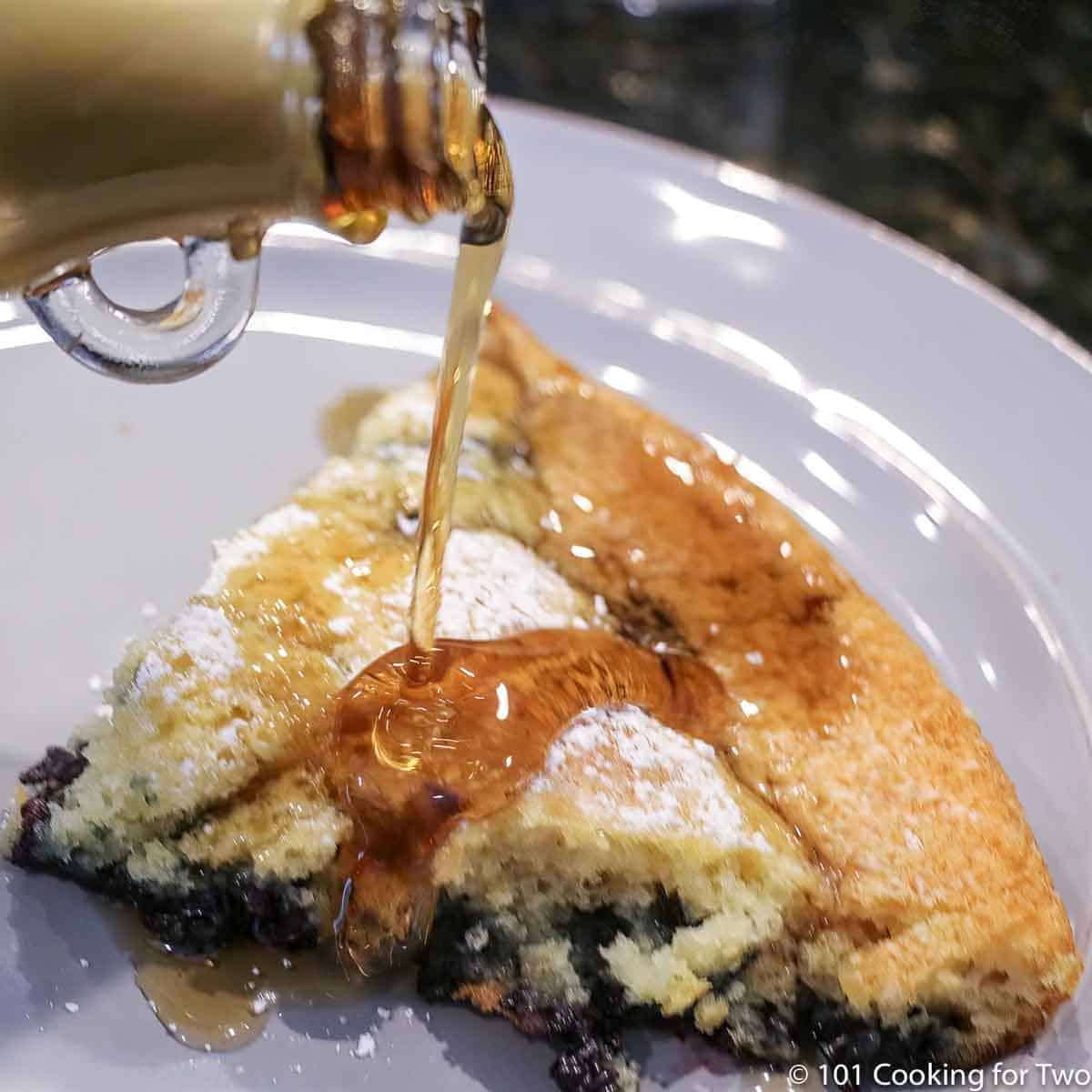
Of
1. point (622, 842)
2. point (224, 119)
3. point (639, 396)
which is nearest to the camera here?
point (224, 119)

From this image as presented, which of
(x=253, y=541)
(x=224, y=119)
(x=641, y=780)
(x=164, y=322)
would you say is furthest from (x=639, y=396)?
(x=224, y=119)

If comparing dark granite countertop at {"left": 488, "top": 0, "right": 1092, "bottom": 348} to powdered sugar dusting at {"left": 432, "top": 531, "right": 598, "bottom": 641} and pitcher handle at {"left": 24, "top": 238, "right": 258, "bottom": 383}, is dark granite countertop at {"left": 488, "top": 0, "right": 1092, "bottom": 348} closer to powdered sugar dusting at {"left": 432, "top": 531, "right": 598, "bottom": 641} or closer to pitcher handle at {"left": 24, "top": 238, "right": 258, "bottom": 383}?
powdered sugar dusting at {"left": 432, "top": 531, "right": 598, "bottom": 641}

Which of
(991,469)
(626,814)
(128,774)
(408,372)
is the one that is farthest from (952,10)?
(128,774)

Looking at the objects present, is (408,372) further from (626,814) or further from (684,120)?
(684,120)

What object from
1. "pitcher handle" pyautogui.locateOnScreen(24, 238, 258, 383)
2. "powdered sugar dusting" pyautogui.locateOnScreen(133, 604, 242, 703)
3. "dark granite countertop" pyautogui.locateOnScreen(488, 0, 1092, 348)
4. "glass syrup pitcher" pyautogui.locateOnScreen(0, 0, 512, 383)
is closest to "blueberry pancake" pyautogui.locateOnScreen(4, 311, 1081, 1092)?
"powdered sugar dusting" pyautogui.locateOnScreen(133, 604, 242, 703)

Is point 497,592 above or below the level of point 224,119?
below

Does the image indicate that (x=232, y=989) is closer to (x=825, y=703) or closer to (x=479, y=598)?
(x=479, y=598)

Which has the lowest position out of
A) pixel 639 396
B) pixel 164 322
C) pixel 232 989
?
pixel 232 989
